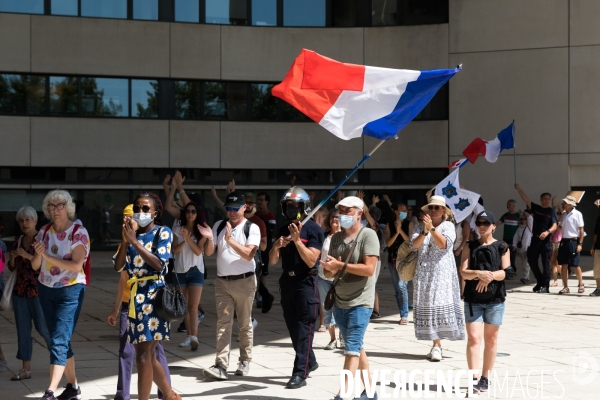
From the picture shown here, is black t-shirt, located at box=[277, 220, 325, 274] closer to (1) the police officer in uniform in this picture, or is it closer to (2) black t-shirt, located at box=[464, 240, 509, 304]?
(1) the police officer in uniform

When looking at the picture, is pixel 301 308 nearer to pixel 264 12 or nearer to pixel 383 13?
pixel 264 12

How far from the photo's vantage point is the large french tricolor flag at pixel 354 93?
927 cm

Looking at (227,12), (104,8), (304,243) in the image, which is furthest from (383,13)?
(304,243)

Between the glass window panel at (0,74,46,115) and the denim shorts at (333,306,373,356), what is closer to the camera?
the denim shorts at (333,306,373,356)

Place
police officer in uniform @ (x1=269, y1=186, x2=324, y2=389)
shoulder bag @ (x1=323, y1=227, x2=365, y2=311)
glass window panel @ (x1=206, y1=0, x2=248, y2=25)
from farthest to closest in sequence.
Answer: glass window panel @ (x1=206, y1=0, x2=248, y2=25) < police officer in uniform @ (x1=269, y1=186, x2=324, y2=389) < shoulder bag @ (x1=323, y1=227, x2=365, y2=311)

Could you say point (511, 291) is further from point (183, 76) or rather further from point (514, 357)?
point (183, 76)

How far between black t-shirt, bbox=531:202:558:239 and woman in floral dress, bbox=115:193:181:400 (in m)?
12.3

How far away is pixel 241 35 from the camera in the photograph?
29031 millimetres

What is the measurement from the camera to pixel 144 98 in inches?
1122

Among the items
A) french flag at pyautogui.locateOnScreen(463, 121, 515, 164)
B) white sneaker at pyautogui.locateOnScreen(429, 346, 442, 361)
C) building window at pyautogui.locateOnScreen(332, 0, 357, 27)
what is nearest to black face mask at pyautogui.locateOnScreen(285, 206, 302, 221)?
white sneaker at pyautogui.locateOnScreen(429, 346, 442, 361)

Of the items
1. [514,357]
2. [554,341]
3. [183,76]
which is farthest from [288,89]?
[183,76]

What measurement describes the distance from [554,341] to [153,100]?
65.5ft

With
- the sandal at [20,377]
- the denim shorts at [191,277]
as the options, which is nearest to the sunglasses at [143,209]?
the sandal at [20,377]

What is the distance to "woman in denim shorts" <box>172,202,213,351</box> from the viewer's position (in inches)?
400
